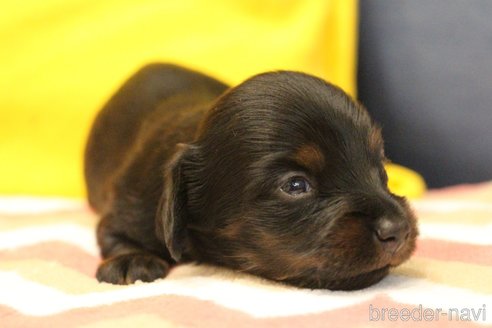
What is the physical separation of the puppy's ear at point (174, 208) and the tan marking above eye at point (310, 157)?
43 centimetres

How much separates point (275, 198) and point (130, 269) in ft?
1.81

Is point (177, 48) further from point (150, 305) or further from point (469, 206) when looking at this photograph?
point (150, 305)

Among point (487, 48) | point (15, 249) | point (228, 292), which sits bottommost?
point (15, 249)

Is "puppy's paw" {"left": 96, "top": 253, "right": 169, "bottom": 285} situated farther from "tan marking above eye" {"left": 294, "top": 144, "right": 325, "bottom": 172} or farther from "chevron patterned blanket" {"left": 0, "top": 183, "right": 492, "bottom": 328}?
"tan marking above eye" {"left": 294, "top": 144, "right": 325, "bottom": 172}

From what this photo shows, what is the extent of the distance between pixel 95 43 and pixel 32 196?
0.92m

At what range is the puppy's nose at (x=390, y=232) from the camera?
209 cm

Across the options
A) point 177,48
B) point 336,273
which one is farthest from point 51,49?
point 336,273

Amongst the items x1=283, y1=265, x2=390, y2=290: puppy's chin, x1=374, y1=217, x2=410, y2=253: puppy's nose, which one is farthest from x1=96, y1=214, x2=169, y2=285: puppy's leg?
x1=374, y1=217, x2=410, y2=253: puppy's nose

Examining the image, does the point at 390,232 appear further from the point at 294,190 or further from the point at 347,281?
the point at 294,190

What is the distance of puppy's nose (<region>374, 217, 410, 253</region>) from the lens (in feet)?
6.85

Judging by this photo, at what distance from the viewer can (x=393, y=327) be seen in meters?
1.87

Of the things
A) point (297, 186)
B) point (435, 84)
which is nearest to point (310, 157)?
point (297, 186)

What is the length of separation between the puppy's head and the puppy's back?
0.61m

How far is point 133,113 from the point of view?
3.34 metres
